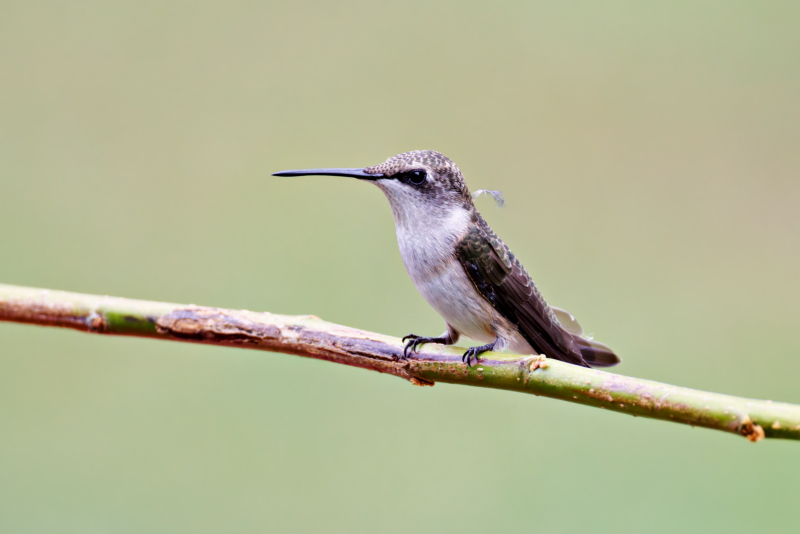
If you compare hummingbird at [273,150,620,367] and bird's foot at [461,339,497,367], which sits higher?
hummingbird at [273,150,620,367]

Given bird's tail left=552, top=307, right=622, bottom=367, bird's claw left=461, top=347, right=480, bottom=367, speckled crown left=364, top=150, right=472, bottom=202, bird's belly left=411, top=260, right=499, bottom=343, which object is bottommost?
bird's claw left=461, top=347, right=480, bottom=367

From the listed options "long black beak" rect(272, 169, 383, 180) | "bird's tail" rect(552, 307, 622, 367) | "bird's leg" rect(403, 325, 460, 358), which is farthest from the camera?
"bird's tail" rect(552, 307, 622, 367)

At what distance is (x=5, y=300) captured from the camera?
1.17m

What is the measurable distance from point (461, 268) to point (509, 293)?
116mm

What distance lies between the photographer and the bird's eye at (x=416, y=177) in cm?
114

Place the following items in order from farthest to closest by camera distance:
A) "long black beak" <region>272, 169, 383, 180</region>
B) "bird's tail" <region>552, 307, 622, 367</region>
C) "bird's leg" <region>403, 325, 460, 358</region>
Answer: "bird's tail" <region>552, 307, 622, 367</region> < "bird's leg" <region>403, 325, 460, 358</region> < "long black beak" <region>272, 169, 383, 180</region>

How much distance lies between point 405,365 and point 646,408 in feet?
1.34

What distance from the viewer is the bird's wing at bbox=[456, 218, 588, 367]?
1.24 metres

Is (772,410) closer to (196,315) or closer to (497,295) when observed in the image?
(497,295)

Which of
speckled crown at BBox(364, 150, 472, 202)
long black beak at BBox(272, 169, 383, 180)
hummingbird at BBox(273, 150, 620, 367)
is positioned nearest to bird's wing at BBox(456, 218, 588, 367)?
hummingbird at BBox(273, 150, 620, 367)

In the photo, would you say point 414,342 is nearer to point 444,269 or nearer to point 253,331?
point 444,269

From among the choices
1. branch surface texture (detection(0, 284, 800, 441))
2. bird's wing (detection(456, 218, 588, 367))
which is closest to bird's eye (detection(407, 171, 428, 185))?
bird's wing (detection(456, 218, 588, 367))

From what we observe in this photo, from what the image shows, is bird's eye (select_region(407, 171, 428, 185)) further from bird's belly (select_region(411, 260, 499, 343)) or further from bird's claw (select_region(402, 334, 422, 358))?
bird's claw (select_region(402, 334, 422, 358))

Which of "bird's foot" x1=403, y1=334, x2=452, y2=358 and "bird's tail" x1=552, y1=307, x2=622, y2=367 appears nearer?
"bird's foot" x1=403, y1=334, x2=452, y2=358
